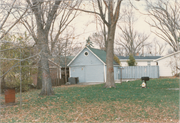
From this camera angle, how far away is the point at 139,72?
28609 mm

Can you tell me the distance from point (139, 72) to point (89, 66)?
7897 millimetres

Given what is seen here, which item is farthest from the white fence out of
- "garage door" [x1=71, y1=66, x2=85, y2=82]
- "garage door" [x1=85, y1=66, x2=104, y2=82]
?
"garage door" [x1=71, y1=66, x2=85, y2=82]

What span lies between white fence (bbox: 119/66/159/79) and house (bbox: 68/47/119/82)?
236 centimetres

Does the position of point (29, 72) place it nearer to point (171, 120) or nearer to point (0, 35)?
point (0, 35)

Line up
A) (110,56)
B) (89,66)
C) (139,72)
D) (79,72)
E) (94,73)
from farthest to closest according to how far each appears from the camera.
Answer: (139,72) → (79,72) → (89,66) → (94,73) → (110,56)

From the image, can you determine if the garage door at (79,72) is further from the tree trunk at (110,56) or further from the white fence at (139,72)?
the tree trunk at (110,56)

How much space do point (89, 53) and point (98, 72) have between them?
2973 millimetres

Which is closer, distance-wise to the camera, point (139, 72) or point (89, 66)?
point (89, 66)

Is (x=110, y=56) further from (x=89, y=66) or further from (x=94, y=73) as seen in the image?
(x=89, y=66)

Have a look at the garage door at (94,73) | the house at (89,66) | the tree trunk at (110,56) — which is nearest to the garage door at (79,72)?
the house at (89,66)

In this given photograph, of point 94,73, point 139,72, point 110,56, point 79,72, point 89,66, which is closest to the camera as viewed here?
point 110,56

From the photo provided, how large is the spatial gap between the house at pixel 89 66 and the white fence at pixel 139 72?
2364 millimetres

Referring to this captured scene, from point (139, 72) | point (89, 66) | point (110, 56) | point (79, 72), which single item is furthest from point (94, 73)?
point (110, 56)

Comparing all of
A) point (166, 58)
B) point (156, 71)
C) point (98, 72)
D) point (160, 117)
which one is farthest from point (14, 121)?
point (166, 58)
